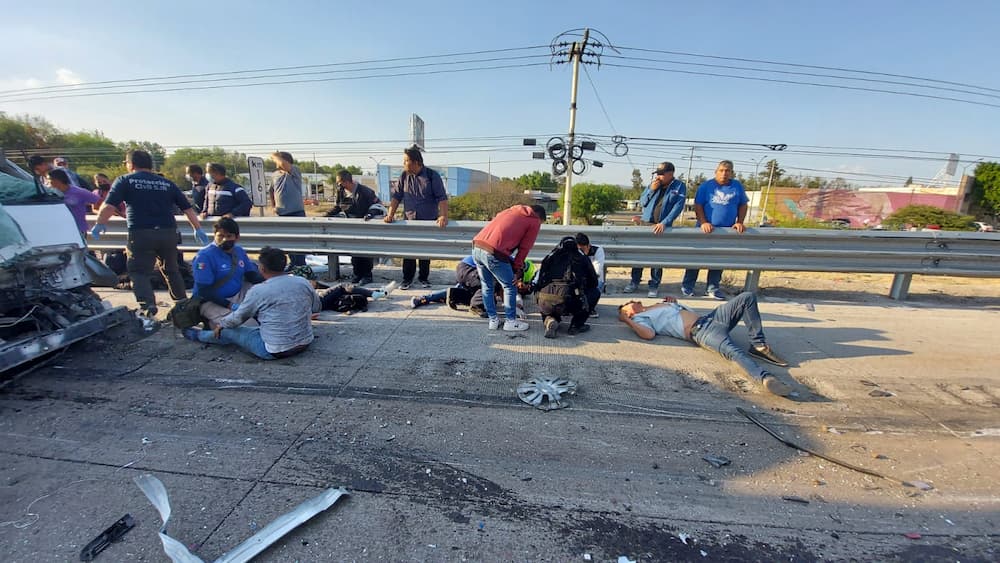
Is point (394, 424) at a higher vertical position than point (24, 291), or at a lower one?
lower

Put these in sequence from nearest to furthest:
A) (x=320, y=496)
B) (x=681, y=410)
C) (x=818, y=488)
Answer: (x=320, y=496) < (x=818, y=488) < (x=681, y=410)

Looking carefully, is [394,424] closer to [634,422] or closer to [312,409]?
[312,409]

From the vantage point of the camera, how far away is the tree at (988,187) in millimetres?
45875

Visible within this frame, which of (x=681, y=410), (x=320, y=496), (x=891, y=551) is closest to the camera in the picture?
(x=891, y=551)

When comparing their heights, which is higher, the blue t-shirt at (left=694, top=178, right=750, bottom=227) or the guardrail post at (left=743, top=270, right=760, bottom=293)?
the blue t-shirt at (left=694, top=178, right=750, bottom=227)

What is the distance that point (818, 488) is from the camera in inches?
88.0

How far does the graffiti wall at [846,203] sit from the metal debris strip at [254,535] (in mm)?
57523

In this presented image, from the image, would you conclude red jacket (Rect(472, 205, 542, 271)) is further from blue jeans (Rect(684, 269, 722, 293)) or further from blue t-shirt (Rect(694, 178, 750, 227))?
blue t-shirt (Rect(694, 178, 750, 227))

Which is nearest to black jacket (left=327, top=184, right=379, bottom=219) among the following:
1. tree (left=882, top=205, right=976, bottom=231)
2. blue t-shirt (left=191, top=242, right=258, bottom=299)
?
blue t-shirt (left=191, top=242, right=258, bottom=299)

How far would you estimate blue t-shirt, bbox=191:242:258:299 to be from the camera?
13.5 feet

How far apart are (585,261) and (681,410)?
190 centimetres

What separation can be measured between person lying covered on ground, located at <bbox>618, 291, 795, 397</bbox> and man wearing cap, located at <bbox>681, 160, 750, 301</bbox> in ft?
5.22

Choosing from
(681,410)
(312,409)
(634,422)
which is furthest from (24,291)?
(681,410)

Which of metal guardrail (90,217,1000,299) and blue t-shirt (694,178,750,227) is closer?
metal guardrail (90,217,1000,299)
